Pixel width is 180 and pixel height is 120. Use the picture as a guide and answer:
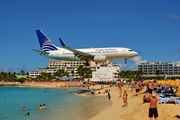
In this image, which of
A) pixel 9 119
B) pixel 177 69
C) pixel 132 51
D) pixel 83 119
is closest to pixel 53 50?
pixel 132 51

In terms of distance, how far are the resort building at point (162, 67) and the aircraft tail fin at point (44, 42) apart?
136m

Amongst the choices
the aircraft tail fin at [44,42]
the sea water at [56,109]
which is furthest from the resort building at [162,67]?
the sea water at [56,109]

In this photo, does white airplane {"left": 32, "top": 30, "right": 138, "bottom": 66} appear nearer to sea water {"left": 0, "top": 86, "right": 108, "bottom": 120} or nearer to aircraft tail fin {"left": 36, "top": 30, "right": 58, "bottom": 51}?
aircraft tail fin {"left": 36, "top": 30, "right": 58, "bottom": 51}

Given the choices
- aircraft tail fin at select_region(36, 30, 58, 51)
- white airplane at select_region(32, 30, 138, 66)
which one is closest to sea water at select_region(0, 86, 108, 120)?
white airplane at select_region(32, 30, 138, 66)

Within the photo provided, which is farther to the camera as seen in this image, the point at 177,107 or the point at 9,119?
the point at 9,119

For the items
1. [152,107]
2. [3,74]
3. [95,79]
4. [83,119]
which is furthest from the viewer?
[3,74]

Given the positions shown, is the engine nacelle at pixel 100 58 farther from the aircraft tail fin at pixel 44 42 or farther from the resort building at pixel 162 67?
the resort building at pixel 162 67

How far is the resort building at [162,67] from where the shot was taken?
17302cm

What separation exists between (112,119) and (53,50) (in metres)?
39.4

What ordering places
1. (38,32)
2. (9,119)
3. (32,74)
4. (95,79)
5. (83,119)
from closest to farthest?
1. (83,119)
2. (9,119)
3. (38,32)
4. (95,79)
5. (32,74)

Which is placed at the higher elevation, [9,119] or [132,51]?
[132,51]

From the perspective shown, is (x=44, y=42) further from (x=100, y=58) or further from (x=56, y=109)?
(x=56, y=109)

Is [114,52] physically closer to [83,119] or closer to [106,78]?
[83,119]

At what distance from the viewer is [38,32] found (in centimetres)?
5891
